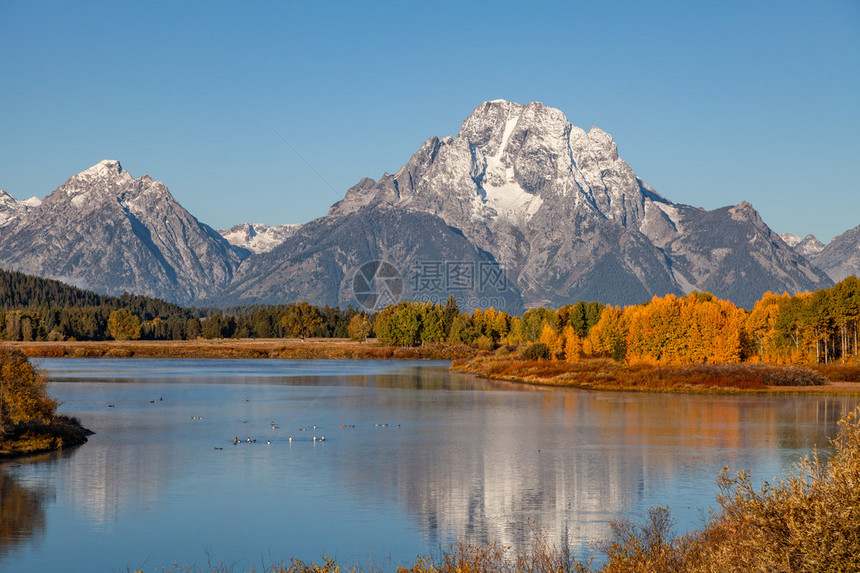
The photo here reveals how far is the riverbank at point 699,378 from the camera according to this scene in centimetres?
9396

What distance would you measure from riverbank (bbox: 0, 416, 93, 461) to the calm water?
1.11 metres

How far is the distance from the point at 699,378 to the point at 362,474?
68.3 m

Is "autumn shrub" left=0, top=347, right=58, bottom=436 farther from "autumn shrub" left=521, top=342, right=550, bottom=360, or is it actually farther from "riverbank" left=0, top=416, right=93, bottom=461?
"autumn shrub" left=521, top=342, right=550, bottom=360

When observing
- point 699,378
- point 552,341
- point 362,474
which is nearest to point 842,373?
point 699,378

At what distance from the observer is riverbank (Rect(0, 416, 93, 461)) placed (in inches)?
1718

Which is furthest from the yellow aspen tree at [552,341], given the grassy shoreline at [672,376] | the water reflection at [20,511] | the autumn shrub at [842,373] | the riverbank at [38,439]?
the water reflection at [20,511]

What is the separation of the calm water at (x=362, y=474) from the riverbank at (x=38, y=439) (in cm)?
111

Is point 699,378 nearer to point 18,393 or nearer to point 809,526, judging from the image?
point 18,393

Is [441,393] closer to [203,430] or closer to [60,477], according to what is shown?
[203,430]

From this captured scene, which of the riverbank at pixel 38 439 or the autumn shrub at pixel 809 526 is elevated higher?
the autumn shrub at pixel 809 526

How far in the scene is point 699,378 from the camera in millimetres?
99125

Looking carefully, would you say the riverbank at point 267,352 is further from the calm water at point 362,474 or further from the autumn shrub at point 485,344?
the calm water at point 362,474

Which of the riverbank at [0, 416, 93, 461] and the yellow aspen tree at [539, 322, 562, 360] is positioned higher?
the yellow aspen tree at [539, 322, 562, 360]

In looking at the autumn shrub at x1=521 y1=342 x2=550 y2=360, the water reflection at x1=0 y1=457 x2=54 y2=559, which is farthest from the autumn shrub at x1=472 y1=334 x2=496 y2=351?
the water reflection at x1=0 y1=457 x2=54 y2=559
